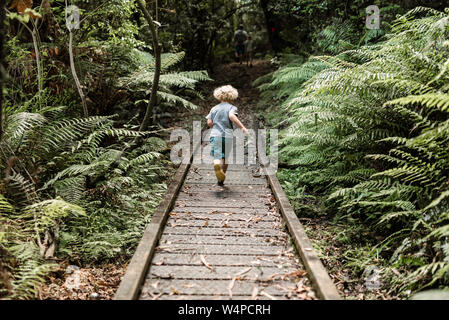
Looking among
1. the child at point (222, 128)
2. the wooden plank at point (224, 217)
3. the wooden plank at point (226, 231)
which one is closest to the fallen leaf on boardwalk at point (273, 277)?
the wooden plank at point (226, 231)

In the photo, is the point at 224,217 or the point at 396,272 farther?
the point at 224,217

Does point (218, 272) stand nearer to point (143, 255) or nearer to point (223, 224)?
point (143, 255)

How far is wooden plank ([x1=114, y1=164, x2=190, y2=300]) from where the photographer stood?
10.1 feet

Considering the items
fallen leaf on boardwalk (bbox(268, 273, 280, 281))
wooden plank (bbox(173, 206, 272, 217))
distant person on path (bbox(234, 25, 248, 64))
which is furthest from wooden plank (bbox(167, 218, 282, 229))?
distant person on path (bbox(234, 25, 248, 64))

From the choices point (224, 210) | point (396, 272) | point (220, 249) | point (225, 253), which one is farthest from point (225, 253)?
point (396, 272)

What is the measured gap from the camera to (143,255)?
3660mm

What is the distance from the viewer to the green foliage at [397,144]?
3768 millimetres

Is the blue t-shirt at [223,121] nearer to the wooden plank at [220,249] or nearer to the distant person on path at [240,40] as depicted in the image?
the wooden plank at [220,249]

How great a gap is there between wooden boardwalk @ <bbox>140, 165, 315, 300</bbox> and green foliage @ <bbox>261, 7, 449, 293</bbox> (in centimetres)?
106

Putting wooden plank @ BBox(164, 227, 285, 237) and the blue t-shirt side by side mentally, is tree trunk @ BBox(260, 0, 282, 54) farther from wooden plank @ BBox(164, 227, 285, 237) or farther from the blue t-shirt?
wooden plank @ BBox(164, 227, 285, 237)

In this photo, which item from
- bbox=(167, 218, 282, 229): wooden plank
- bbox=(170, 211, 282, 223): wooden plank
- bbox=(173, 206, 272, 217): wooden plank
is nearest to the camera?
bbox=(167, 218, 282, 229): wooden plank

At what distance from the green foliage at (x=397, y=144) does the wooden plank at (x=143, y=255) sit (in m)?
2.33

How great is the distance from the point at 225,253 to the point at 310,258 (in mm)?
958
